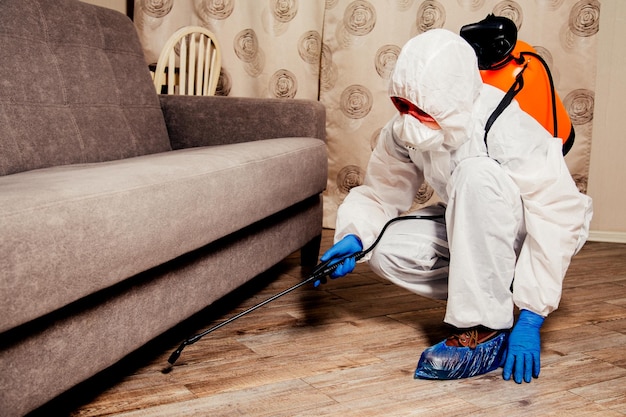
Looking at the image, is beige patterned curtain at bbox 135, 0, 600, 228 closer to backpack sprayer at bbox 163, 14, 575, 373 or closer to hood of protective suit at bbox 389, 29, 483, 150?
backpack sprayer at bbox 163, 14, 575, 373

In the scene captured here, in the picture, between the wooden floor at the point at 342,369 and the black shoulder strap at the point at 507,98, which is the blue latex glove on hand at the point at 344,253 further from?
the black shoulder strap at the point at 507,98

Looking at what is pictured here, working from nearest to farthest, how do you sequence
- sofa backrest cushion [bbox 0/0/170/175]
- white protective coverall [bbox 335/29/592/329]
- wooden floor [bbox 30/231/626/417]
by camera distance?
wooden floor [bbox 30/231/626/417] → white protective coverall [bbox 335/29/592/329] → sofa backrest cushion [bbox 0/0/170/175]

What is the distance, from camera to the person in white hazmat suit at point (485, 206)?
48.7 inches

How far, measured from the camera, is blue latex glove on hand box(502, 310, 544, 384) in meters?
1.26

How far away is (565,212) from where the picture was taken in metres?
1.29

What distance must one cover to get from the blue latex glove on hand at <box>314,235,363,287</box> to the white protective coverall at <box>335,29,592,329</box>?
0.71 ft

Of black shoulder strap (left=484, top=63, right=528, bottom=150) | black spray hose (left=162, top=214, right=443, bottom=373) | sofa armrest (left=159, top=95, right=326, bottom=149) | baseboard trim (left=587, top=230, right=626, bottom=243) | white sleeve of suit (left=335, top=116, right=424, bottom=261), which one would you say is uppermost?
black shoulder strap (left=484, top=63, right=528, bottom=150)

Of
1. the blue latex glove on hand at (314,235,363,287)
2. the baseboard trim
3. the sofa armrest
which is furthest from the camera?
the baseboard trim

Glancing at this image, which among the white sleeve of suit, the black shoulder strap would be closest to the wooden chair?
the white sleeve of suit

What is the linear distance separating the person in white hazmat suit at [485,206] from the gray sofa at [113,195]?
0.30m

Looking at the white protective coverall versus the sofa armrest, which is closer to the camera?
the white protective coverall

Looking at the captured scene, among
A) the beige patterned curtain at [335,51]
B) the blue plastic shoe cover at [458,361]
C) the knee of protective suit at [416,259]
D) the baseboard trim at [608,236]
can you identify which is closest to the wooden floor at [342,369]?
the blue plastic shoe cover at [458,361]

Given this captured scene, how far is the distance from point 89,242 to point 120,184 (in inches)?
5.7

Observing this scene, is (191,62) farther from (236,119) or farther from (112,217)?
(112,217)
